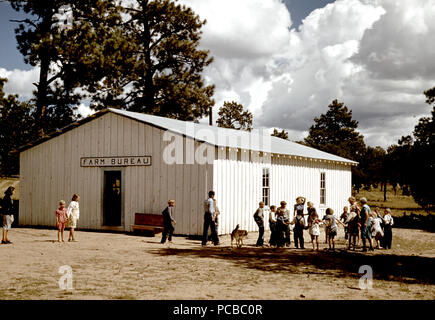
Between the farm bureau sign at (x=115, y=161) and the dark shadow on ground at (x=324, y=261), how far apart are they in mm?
5775

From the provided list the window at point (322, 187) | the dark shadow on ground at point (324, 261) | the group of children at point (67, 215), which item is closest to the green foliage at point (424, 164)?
the window at point (322, 187)

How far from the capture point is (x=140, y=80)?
125ft

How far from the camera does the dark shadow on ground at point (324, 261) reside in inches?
412

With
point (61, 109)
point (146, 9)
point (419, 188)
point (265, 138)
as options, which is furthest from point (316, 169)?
point (146, 9)

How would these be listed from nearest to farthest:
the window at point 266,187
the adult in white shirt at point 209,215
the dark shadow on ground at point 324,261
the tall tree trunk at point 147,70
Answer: the dark shadow on ground at point 324,261
the adult in white shirt at point 209,215
the window at point 266,187
the tall tree trunk at point 147,70

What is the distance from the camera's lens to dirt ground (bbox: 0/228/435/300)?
8.20m

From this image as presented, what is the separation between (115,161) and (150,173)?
6.61ft

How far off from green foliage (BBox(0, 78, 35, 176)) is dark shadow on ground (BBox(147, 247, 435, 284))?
67.8 feet

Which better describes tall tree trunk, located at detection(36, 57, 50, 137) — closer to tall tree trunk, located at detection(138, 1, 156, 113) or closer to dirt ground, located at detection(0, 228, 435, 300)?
tall tree trunk, located at detection(138, 1, 156, 113)

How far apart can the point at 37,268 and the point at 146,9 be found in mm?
31792

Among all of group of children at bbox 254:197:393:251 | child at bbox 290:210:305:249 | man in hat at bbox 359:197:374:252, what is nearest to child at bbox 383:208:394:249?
group of children at bbox 254:197:393:251

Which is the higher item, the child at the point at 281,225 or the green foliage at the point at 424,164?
the green foliage at the point at 424,164

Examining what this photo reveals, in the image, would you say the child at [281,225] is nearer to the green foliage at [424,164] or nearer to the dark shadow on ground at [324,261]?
the dark shadow on ground at [324,261]

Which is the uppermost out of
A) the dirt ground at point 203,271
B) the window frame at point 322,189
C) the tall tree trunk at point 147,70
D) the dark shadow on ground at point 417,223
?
the tall tree trunk at point 147,70
